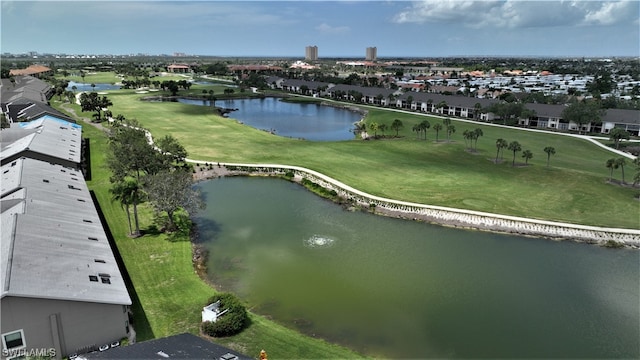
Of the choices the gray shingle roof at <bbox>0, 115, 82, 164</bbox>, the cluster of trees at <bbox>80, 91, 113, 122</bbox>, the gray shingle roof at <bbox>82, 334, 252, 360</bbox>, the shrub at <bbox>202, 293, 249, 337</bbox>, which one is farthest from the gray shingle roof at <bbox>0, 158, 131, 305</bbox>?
the cluster of trees at <bbox>80, 91, 113, 122</bbox>

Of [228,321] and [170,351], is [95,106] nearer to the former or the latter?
[228,321]

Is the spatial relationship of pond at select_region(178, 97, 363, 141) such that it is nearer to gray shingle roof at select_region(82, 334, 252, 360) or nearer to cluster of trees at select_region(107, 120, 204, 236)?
cluster of trees at select_region(107, 120, 204, 236)

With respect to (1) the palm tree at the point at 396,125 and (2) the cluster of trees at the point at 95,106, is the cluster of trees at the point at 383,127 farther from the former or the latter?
(2) the cluster of trees at the point at 95,106

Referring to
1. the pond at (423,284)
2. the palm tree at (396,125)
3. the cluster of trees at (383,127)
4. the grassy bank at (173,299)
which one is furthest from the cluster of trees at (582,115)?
the grassy bank at (173,299)

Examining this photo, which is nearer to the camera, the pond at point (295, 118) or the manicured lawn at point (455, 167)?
the manicured lawn at point (455, 167)

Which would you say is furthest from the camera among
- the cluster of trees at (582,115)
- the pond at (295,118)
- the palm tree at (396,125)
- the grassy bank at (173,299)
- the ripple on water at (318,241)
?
the pond at (295,118)
